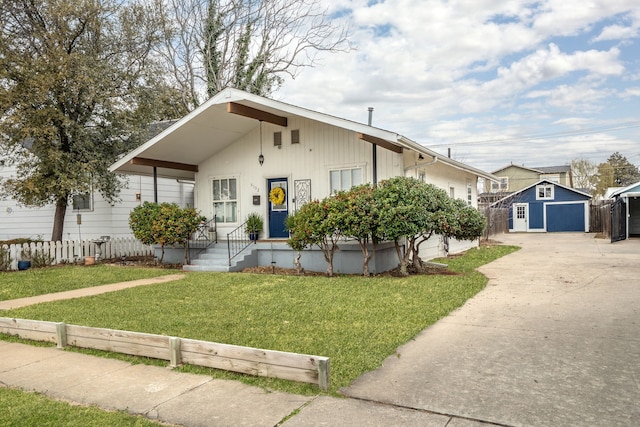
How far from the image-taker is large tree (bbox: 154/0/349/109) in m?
23.1

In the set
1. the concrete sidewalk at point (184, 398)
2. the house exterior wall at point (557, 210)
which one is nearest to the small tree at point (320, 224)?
the concrete sidewalk at point (184, 398)

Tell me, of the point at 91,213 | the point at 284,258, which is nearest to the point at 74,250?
the point at 91,213

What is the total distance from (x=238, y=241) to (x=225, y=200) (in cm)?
169

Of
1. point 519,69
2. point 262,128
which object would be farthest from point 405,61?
point 262,128

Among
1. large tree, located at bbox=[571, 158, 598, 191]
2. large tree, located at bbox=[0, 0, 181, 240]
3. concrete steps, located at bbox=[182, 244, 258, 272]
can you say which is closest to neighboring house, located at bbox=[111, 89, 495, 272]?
concrete steps, located at bbox=[182, 244, 258, 272]

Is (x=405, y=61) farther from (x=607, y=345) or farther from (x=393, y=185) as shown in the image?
(x=607, y=345)

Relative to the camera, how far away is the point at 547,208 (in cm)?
3212

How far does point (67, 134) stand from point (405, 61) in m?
11.5

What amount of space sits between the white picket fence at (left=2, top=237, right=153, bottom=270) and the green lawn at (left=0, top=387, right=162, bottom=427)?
35.6 feet

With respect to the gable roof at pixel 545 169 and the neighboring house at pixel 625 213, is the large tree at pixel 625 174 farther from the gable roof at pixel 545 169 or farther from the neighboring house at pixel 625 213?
the neighboring house at pixel 625 213

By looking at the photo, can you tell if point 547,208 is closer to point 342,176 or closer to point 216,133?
point 342,176

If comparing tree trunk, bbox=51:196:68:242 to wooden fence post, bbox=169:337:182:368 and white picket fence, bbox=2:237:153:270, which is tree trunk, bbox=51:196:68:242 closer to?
white picket fence, bbox=2:237:153:270

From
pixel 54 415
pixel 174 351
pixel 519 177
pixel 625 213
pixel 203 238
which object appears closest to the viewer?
pixel 54 415

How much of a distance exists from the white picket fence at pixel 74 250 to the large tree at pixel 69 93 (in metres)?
1.68
